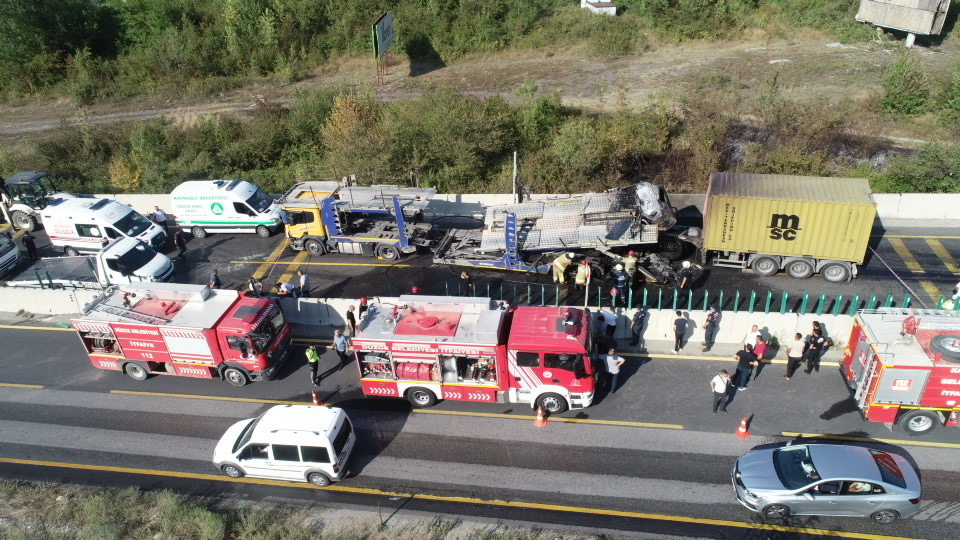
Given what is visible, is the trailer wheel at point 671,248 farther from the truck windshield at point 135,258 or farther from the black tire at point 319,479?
the truck windshield at point 135,258

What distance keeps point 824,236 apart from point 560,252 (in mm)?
8644

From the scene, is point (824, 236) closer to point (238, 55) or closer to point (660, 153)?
point (660, 153)

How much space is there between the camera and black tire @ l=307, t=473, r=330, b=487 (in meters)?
14.5

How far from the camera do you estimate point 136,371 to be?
60.7 ft

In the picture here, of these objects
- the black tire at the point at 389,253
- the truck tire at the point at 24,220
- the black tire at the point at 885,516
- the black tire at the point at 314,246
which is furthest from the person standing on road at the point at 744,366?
the truck tire at the point at 24,220

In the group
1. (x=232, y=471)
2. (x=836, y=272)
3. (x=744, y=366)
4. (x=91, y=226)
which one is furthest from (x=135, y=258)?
(x=836, y=272)

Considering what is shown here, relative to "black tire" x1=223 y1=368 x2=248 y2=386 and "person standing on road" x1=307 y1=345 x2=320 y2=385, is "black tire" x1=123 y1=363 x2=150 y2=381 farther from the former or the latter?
"person standing on road" x1=307 y1=345 x2=320 y2=385

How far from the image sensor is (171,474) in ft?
50.6

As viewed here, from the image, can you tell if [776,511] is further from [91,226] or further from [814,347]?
[91,226]

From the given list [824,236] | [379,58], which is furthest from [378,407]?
[379,58]

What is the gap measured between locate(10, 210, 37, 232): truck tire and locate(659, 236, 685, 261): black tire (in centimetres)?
2835

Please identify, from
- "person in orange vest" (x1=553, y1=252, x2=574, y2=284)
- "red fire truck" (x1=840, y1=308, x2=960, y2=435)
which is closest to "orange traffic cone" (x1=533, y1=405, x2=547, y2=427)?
"person in orange vest" (x1=553, y1=252, x2=574, y2=284)

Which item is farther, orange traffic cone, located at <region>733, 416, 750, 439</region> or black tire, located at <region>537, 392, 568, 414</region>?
black tire, located at <region>537, 392, 568, 414</region>

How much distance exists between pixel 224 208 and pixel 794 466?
906 inches
